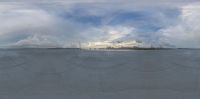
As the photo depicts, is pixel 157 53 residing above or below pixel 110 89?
above

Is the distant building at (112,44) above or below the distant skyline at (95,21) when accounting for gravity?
below

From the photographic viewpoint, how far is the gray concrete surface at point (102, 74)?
247 centimetres

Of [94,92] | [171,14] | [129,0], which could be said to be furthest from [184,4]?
[94,92]

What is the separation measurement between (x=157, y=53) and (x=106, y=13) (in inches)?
14.1

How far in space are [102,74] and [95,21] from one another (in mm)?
297

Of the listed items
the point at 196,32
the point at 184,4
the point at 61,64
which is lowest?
the point at 61,64

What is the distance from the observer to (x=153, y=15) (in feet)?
8.09

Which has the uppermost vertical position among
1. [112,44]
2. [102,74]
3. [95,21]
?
[95,21]

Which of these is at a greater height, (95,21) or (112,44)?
(95,21)

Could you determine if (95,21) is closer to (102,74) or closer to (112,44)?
(112,44)

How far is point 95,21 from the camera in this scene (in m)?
2.46

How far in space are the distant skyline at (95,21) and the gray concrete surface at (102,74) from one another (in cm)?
7

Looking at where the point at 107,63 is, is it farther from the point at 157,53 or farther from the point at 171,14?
the point at 171,14

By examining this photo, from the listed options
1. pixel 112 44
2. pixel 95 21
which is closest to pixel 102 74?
pixel 112 44
